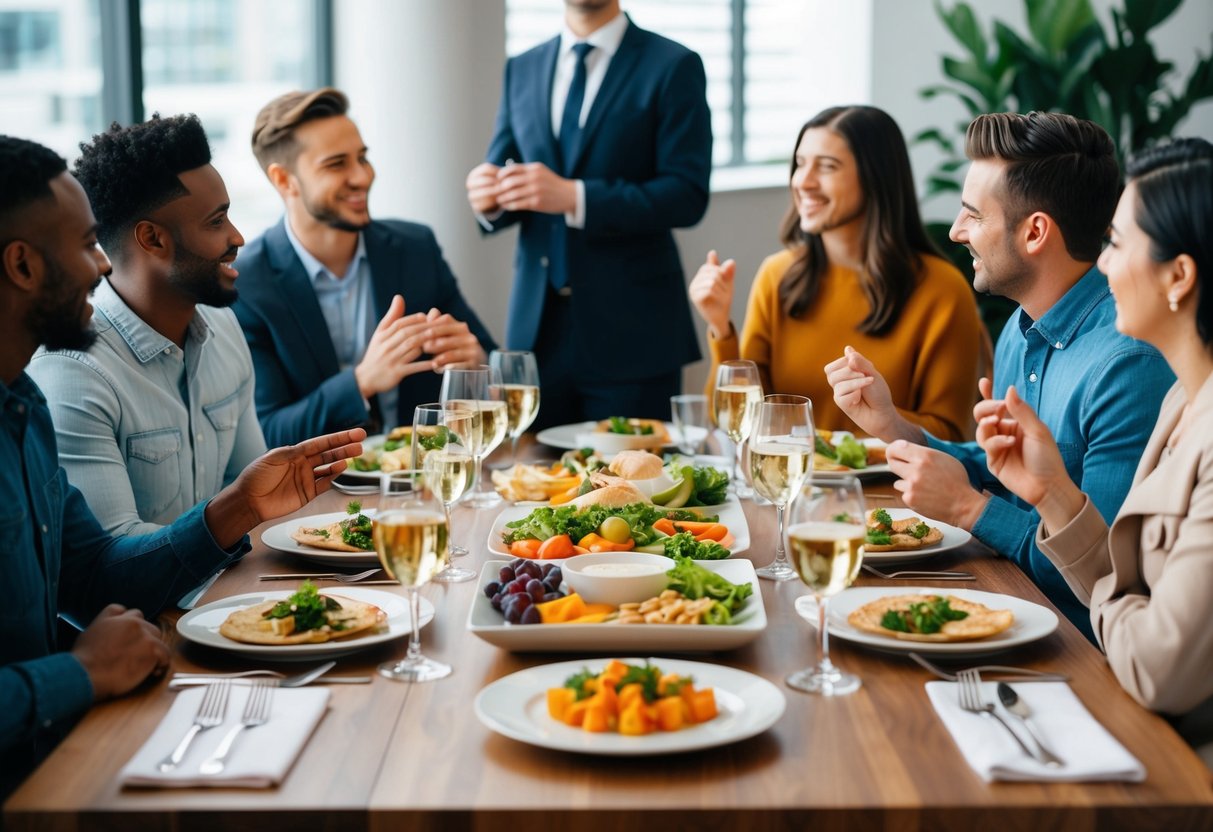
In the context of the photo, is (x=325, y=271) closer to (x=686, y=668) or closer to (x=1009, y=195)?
(x=1009, y=195)

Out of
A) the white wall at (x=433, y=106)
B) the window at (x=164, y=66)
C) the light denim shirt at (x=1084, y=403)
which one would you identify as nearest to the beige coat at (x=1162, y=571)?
the light denim shirt at (x=1084, y=403)

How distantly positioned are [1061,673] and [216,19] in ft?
14.5

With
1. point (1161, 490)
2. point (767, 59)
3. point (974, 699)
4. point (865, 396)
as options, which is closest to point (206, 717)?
point (974, 699)

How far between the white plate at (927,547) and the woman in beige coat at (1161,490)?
0.24 meters

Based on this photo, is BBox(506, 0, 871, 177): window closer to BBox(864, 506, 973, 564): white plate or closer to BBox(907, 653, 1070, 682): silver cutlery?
BBox(864, 506, 973, 564): white plate

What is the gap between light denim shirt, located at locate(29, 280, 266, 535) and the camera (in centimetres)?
204

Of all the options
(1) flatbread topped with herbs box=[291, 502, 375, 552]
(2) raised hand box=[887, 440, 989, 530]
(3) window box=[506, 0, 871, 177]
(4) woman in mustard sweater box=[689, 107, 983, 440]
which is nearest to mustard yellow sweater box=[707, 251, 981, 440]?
(4) woman in mustard sweater box=[689, 107, 983, 440]

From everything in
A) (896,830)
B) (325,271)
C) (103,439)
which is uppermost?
(325,271)

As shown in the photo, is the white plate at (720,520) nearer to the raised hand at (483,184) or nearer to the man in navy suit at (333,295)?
the man in navy suit at (333,295)

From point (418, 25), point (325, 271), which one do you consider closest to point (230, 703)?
Result: point (325, 271)

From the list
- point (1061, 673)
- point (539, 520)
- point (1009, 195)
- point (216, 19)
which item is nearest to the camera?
point (1061, 673)

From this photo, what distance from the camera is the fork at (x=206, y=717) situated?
123 cm

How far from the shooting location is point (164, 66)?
4.55m

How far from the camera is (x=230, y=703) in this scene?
1.35m
